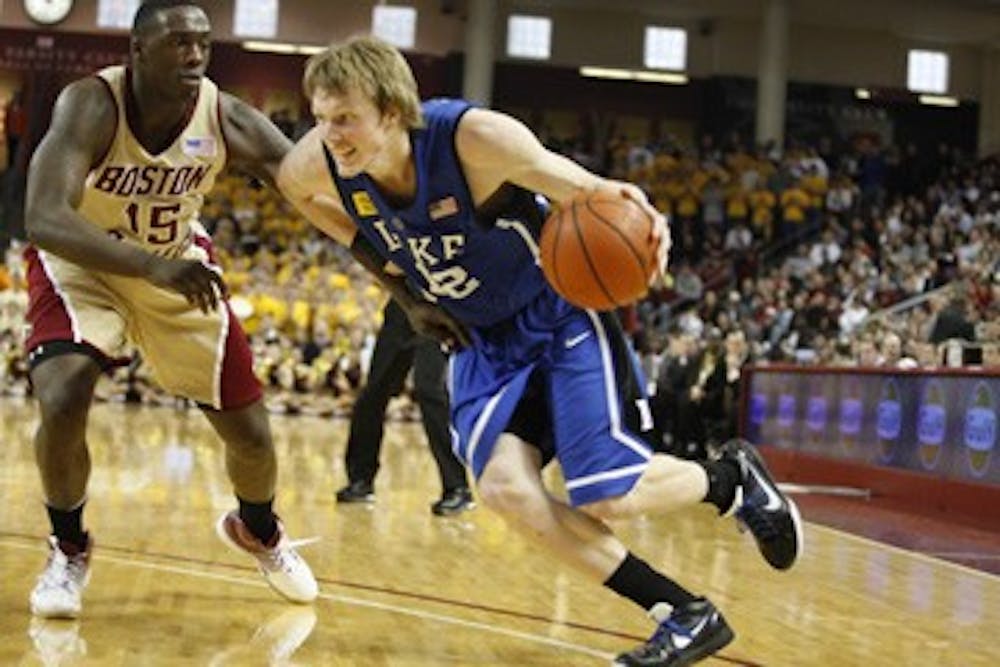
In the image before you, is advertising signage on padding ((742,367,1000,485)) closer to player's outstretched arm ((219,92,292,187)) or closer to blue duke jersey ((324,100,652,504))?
player's outstretched arm ((219,92,292,187))

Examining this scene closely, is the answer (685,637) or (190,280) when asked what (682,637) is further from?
(190,280)

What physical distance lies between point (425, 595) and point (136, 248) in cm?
162

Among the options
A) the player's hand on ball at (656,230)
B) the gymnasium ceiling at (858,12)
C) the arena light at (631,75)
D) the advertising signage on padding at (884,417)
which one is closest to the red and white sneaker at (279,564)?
the player's hand on ball at (656,230)

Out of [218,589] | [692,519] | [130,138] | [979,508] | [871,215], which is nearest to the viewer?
[130,138]

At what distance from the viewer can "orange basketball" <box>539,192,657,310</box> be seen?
3.32 m

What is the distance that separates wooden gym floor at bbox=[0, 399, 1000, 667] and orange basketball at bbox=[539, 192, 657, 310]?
3.56 feet

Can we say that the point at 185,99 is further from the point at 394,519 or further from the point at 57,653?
the point at 394,519

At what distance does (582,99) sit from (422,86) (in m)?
3.06

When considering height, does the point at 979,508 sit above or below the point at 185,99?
below

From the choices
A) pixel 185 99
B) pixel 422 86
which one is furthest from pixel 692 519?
pixel 422 86

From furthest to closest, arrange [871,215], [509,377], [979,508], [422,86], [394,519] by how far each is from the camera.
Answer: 1. [422,86]
2. [871,215]
3. [979,508]
4. [394,519]
5. [509,377]

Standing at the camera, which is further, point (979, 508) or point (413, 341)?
point (979, 508)

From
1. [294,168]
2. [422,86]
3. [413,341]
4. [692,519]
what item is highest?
[422,86]

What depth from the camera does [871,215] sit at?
2202 cm
